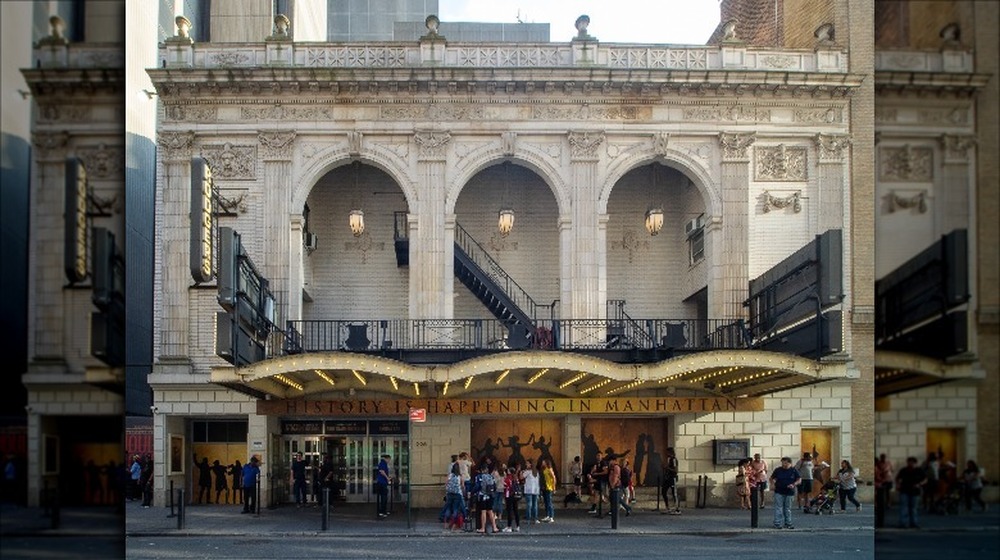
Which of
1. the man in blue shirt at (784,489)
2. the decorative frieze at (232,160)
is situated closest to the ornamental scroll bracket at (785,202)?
the man in blue shirt at (784,489)

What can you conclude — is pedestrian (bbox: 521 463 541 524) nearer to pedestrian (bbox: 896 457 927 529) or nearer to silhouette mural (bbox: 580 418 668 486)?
silhouette mural (bbox: 580 418 668 486)

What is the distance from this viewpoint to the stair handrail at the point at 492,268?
36438 mm

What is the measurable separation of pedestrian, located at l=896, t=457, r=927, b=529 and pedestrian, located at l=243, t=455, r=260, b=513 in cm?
2826

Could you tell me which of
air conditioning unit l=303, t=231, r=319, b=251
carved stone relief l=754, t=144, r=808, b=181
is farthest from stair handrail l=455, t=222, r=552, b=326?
carved stone relief l=754, t=144, r=808, b=181

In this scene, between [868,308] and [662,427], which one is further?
[662,427]

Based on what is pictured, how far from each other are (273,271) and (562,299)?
8.56 m

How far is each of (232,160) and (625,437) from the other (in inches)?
570

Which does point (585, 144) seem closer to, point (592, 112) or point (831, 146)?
point (592, 112)

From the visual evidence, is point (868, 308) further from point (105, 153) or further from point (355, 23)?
point (105, 153)

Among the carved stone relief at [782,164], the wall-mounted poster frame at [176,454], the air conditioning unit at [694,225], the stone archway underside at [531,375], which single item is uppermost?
the carved stone relief at [782,164]

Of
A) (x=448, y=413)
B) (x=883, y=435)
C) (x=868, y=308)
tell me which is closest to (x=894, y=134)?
(x=883, y=435)

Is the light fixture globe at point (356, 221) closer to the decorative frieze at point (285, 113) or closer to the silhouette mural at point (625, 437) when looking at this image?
the decorative frieze at point (285, 113)

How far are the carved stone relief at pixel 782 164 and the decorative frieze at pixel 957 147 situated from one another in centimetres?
3044

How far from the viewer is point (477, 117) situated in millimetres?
33438
